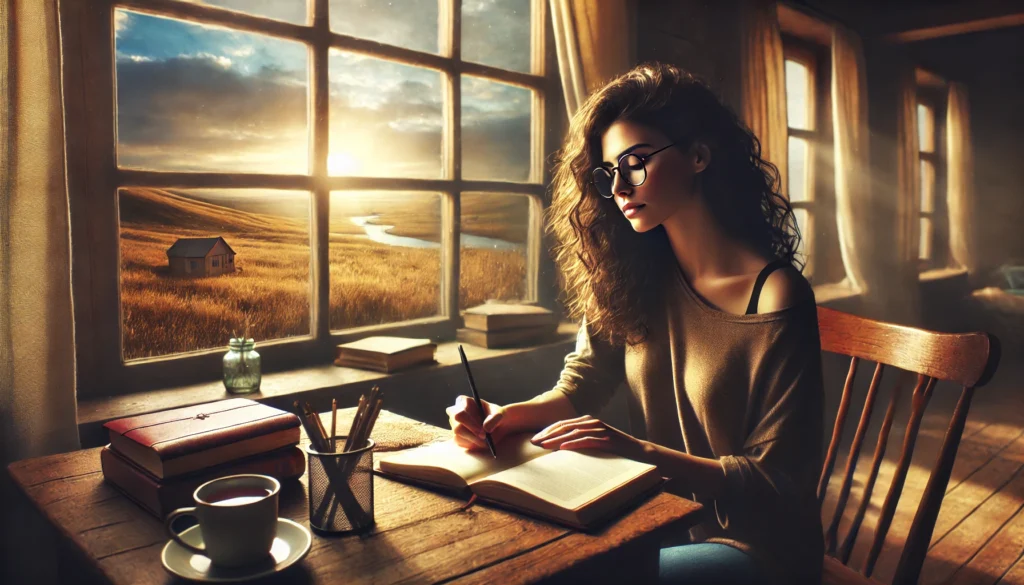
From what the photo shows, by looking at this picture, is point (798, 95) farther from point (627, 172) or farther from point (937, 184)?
point (627, 172)

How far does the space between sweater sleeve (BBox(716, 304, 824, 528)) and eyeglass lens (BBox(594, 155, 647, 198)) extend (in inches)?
15.1

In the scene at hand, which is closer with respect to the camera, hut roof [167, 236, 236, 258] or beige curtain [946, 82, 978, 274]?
hut roof [167, 236, 236, 258]

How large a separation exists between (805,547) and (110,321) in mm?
1498

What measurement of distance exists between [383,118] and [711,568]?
5.03ft

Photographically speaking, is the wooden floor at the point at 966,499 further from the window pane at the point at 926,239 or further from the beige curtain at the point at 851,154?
the window pane at the point at 926,239

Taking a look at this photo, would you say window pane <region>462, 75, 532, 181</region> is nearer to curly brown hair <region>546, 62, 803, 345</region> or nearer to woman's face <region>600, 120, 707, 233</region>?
curly brown hair <region>546, 62, 803, 345</region>

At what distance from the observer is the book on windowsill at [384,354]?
1.93 meters

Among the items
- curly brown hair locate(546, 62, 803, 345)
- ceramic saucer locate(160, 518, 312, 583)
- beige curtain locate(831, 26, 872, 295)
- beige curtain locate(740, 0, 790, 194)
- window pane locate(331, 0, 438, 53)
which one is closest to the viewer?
ceramic saucer locate(160, 518, 312, 583)

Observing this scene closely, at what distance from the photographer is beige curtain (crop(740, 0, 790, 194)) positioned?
11.3ft

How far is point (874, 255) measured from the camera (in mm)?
4887

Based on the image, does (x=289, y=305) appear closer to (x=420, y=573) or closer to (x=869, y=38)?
(x=420, y=573)

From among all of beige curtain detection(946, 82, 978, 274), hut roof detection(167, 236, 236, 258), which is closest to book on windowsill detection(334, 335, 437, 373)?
hut roof detection(167, 236, 236, 258)

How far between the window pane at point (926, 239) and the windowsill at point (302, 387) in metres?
5.39

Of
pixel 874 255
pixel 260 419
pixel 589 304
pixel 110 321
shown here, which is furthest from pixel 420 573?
pixel 874 255
